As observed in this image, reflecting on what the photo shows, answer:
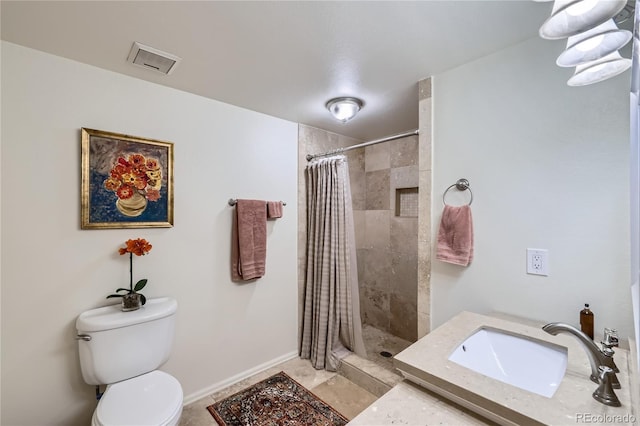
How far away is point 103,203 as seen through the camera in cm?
161

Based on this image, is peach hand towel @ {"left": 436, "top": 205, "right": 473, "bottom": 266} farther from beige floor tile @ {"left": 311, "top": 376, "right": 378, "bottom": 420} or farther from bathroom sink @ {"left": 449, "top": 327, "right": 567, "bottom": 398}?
beige floor tile @ {"left": 311, "top": 376, "right": 378, "bottom": 420}

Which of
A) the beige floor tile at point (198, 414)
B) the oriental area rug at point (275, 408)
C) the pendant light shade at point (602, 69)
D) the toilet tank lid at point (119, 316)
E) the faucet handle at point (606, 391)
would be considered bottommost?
the beige floor tile at point (198, 414)

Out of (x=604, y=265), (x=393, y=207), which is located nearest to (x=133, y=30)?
(x=604, y=265)

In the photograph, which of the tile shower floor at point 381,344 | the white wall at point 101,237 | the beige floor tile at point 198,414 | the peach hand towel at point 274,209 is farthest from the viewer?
the tile shower floor at point 381,344

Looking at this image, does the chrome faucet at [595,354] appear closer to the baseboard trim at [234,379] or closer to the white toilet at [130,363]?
the white toilet at [130,363]

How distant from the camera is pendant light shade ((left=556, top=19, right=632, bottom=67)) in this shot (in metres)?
0.82

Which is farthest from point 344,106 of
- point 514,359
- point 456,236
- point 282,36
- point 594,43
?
point 514,359

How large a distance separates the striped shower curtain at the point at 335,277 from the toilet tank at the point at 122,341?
1.21 m

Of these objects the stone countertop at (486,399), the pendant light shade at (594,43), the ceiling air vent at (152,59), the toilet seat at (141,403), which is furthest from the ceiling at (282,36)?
the toilet seat at (141,403)

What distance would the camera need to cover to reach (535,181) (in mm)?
1356

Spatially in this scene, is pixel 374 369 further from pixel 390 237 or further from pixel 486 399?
pixel 486 399

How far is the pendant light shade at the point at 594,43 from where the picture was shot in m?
0.82

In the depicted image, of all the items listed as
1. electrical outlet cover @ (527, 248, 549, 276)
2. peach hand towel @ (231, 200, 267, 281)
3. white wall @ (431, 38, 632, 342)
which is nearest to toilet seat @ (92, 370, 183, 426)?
peach hand towel @ (231, 200, 267, 281)

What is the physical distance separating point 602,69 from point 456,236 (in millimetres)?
916
